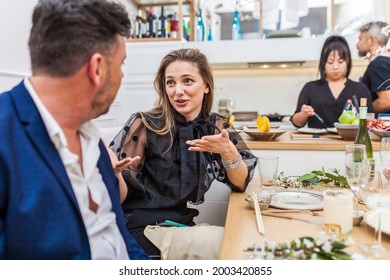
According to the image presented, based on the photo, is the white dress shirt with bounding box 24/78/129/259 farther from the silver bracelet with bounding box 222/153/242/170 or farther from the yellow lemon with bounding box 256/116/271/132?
the yellow lemon with bounding box 256/116/271/132

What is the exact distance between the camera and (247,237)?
2.46 ft

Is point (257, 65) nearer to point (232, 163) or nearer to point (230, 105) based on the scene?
point (230, 105)

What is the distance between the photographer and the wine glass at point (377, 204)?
0.68 meters

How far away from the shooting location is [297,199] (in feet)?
3.40

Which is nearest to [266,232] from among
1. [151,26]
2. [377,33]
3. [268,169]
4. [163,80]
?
[268,169]

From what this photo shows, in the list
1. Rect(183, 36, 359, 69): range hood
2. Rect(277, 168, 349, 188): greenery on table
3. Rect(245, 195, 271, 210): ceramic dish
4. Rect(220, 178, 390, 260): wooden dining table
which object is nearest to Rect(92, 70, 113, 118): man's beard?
Rect(220, 178, 390, 260): wooden dining table

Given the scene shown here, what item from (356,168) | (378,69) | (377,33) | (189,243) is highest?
(377,33)

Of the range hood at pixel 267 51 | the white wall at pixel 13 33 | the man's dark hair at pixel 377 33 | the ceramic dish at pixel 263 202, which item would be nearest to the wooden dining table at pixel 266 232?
the ceramic dish at pixel 263 202

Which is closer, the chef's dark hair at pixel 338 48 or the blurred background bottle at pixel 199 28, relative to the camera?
the chef's dark hair at pixel 338 48

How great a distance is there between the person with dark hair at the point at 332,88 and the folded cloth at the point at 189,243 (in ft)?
4.43

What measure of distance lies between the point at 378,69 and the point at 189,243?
1.77 m

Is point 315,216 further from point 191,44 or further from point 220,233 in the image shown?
point 191,44

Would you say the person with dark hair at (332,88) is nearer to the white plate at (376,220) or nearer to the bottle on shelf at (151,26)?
the white plate at (376,220)

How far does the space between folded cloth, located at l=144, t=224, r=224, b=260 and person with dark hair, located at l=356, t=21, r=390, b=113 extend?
5.18 ft
